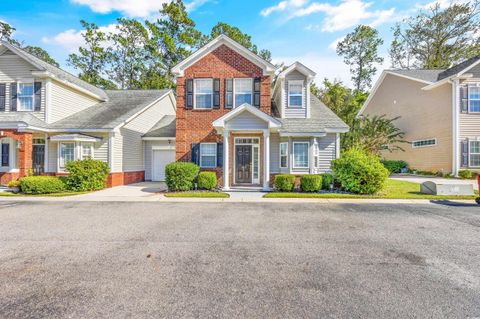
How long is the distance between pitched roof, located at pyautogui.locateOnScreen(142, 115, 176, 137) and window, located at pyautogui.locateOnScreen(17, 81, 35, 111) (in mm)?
7149

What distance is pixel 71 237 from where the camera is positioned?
19.1 feet

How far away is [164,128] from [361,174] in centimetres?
1460

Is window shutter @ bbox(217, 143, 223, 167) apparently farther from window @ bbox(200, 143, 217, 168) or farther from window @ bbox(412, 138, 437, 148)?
window @ bbox(412, 138, 437, 148)

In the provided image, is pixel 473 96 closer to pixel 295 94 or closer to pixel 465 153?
pixel 465 153

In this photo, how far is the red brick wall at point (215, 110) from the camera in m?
14.2

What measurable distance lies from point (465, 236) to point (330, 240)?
3520mm

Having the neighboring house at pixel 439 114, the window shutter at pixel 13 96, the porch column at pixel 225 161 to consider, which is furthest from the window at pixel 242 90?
the neighboring house at pixel 439 114

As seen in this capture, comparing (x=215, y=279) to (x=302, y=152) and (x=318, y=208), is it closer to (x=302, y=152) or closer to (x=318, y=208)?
(x=318, y=208)

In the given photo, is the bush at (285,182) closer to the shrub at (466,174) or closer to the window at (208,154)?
the window at (208,154)

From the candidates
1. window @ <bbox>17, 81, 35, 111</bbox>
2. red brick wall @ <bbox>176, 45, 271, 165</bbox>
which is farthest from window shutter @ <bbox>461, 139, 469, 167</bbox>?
window @ <bbox>17, 81, 35, 111</bbox>

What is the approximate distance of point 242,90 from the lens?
14.4 metres

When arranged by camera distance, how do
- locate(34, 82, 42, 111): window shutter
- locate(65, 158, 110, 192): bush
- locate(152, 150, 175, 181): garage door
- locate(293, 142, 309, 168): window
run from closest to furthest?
locate(65, 158, 110, 192): bush < locate(293, 142, 309, 168): window < locate(34, 82, 42, 111): window shutter < locate(152, 150, 175, 181): garage door

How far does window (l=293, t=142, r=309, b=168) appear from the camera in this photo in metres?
13.8

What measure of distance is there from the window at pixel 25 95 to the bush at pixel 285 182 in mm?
16437
